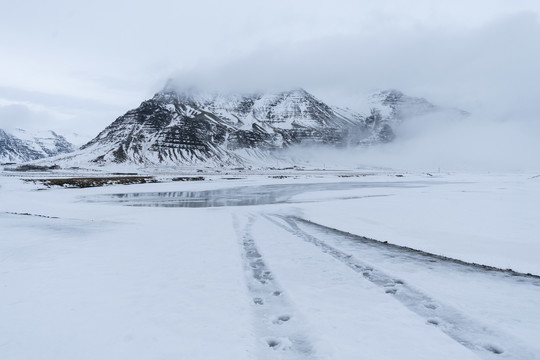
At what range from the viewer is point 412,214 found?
923 inches

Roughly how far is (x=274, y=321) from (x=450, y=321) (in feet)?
11.1

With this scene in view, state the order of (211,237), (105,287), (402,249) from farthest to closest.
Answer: (211,237)
(402,249)
(105,287)

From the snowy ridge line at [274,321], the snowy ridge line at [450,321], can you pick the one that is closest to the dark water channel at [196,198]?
the snowy ridge line at [274,321]

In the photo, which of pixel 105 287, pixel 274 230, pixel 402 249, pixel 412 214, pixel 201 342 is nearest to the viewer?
pixel 201 342

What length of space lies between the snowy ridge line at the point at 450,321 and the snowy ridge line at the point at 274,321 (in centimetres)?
254

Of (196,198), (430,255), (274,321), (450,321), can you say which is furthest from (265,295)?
(196,198)

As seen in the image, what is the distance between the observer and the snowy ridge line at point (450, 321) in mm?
5605

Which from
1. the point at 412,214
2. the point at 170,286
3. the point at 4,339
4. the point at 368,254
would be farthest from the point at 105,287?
the point at 412,214

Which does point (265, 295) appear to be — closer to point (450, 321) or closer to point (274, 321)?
point (274, 321)

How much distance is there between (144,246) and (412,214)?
1757 cm

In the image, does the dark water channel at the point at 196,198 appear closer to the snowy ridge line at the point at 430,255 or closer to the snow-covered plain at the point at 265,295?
the snow-covered plain at the point at 265,295

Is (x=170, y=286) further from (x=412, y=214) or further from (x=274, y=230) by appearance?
(x=412, y=214)

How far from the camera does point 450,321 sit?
6.64m

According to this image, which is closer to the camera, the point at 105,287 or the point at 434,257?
the point at 105,287
